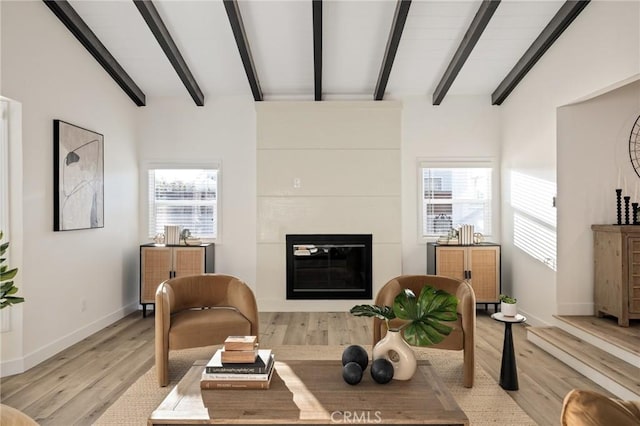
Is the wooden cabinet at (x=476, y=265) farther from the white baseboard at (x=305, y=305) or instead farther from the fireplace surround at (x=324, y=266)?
the white baseboard at (x=305, y=305)

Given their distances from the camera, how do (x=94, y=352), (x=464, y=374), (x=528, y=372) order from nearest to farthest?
(x=464, y=374)
(x=528, y=372)
(x=94, y=352)

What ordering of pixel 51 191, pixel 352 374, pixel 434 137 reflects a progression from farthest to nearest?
1. pixel 434 137
2. pixel 51 191
3. pixel 352 374

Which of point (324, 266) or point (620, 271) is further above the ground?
point (620, 271)

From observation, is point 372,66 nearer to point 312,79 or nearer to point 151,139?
point 312,79

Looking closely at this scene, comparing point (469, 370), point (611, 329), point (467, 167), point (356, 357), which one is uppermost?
point (467, 167)

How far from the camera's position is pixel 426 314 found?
2.37 m

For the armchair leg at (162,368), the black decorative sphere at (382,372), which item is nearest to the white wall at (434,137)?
the armchair leg at (162,368)

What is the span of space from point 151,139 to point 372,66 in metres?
2.96

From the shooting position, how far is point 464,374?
325 cm

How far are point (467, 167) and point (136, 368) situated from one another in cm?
446

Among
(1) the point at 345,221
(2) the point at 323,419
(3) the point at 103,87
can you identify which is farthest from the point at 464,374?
(3) the point at 103,87

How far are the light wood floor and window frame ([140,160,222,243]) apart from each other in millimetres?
1242

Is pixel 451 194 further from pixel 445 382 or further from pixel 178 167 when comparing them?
pixel 178 167

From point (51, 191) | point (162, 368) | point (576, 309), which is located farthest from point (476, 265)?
point (51, 191)
